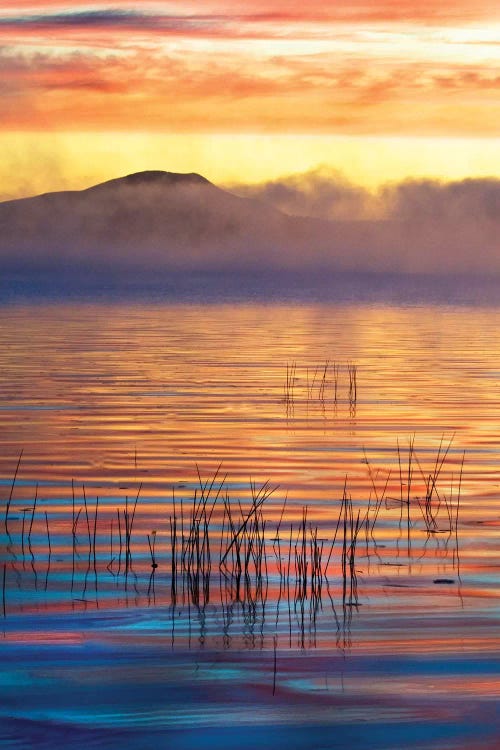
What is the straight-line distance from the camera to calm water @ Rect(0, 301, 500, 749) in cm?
866

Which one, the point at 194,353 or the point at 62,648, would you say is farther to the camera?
the point at 194,353

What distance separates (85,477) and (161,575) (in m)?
6.30

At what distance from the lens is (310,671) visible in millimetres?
9547

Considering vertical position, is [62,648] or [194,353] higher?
[194,353]

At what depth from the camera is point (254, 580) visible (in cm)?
1220

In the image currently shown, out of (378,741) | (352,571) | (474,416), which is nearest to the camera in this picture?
(378,741)

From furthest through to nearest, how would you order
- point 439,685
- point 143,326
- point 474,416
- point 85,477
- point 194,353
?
point 143,326 → point 194,353 → point 474,416 → point 85,477 → point 439,685

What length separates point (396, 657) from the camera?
9898 mm

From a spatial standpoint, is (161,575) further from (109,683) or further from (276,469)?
(276,469)

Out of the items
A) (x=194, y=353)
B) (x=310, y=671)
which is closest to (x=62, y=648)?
(x=310, y=671)

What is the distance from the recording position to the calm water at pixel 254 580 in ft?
28.4

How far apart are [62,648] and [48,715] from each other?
148 centimetres

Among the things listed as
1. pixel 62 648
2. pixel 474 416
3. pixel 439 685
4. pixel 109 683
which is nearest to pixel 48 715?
pixel 109 683

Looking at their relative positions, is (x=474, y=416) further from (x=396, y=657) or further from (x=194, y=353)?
(x=194, y=353)
